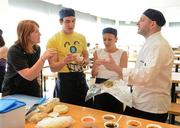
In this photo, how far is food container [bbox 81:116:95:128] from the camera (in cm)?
125

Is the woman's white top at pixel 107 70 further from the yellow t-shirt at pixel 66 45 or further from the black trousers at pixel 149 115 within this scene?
the black trousers at pixel 149 115

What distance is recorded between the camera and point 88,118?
134cm

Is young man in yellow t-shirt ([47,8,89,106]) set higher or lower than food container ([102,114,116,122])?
higher

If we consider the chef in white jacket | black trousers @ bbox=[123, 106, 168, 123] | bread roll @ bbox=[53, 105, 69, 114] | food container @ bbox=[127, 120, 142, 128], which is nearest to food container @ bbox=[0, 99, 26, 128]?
bread roll @ bbox=[53, 105, 69, 114]

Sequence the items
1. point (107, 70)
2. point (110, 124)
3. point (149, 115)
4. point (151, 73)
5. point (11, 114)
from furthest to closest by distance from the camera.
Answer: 1. point (107, 70)
2. point (149, 115)
3. point (151, 73)
4. point (110, 124)
5. point (11, 114)

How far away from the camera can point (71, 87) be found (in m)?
2.04

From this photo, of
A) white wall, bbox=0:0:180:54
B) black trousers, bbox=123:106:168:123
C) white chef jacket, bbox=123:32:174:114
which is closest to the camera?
white chef jacket, bbox=123:32:174:114

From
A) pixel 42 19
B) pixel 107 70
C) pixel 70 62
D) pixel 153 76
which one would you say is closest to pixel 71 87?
pixel 70 62

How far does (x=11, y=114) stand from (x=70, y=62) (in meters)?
0.95

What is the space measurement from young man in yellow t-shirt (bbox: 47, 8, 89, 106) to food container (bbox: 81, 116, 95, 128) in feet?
2.33

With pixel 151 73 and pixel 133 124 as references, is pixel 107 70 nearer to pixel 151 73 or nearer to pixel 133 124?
pixel 151 73

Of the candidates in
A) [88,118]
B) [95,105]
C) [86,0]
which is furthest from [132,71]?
[86,0]

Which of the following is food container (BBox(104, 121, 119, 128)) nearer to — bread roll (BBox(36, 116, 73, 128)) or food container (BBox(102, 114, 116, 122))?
food container (BBox(102, 114, 116, 122))

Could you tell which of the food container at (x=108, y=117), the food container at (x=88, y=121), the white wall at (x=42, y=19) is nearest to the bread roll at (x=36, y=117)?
the food container at (x=88, y=121)
